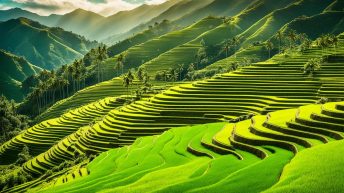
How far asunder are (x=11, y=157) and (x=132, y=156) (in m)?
56.2

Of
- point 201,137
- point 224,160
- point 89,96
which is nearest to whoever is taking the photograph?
point 224,160

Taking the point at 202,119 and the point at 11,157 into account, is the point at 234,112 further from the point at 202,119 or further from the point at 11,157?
the point at 11,157

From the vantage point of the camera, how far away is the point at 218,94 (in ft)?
262

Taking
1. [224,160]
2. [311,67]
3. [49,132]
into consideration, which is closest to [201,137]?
[224,160]

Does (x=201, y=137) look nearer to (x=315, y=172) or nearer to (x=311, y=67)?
(x=315, y=172)

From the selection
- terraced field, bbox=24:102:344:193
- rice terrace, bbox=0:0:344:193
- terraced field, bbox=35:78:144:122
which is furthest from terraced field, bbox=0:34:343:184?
terraced field, bbox=35:78:144:122

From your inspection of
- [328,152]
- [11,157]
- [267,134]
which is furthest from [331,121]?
[11,157]

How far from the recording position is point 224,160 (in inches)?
1088

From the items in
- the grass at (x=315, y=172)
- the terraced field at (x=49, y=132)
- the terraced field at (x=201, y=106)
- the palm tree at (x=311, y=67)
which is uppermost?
the palm tree at (x=311, y=67)

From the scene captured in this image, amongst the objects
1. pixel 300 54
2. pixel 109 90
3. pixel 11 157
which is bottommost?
pixel 11 157

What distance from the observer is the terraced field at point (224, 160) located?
21.2 metres

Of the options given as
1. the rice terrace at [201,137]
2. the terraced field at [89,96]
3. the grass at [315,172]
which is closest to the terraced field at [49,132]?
the rice terrace at [201,137]

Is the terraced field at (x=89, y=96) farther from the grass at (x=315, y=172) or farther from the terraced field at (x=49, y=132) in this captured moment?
the grass at (x=315, y=172)

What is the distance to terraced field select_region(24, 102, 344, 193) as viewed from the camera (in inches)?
836
